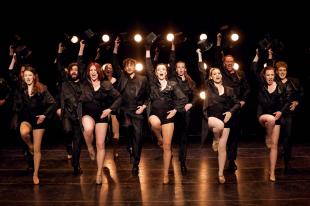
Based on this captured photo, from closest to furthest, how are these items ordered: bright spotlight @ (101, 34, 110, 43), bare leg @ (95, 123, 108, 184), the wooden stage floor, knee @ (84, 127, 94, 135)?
1. the wooden stage floor
2. bare leg @ (95, 123, 108, 184)
3. knee @ (84, 127, 94, 135)
4. bright spotlight @ (101, 34, 110, 43)

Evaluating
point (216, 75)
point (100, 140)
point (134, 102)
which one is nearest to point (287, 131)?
point (216, 75)

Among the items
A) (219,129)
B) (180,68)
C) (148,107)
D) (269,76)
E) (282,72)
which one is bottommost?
(219,129)

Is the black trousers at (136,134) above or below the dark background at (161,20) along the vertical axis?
below

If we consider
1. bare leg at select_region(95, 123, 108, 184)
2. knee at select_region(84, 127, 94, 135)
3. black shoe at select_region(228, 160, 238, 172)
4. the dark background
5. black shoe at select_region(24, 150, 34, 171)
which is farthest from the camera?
the dark background

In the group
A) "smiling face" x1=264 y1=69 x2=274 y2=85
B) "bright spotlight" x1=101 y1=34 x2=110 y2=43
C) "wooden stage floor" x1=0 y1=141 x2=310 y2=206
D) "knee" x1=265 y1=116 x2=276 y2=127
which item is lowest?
"wooden stage floor" x1=0 y1=141 x2=310 y2=206

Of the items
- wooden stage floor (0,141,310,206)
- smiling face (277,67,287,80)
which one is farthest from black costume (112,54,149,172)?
smiling face (277,67,287,80)

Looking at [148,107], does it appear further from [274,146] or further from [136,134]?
[274,146]

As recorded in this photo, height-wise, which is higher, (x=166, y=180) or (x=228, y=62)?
(x=228, y=62)

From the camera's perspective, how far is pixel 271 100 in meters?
6.05

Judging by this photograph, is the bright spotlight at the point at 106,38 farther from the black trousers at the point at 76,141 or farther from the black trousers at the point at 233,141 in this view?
the black trousers at the point at 233,141

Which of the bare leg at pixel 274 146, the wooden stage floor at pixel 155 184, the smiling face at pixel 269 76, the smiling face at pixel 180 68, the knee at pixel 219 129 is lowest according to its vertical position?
the wooden stage floor at pixel 155 184

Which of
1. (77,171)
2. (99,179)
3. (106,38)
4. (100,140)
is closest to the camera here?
(100,140)

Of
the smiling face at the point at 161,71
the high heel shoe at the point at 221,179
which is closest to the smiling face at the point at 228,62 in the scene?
the smiling face at the point at 161,71

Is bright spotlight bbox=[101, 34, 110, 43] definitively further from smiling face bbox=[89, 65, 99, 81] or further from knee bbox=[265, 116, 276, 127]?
knee bbox=[265, 116, 276, 127]
